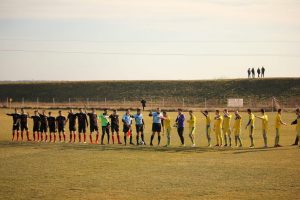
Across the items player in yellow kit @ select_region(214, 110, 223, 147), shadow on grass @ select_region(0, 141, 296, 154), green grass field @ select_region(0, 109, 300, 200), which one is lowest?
green grass field @ select_region(0, 109, 300, 200)

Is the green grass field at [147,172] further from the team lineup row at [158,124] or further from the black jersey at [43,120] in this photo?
the black jersey at [43,120]

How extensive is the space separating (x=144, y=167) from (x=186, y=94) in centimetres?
8272

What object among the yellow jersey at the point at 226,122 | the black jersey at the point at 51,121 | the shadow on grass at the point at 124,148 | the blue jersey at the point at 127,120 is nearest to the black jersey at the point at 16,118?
the black jersey at the point at 51,121

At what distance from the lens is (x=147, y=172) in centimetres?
2095

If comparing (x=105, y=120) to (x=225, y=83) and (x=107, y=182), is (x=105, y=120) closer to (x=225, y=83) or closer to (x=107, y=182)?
(x=107, y=182)

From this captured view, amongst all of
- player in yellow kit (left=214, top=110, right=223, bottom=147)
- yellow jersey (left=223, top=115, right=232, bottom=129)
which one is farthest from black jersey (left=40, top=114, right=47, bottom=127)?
yellow jersey (left=223, top=115, right=232, bottom=129)

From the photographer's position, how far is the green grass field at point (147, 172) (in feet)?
55.4

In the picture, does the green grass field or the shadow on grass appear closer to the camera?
the green grass field

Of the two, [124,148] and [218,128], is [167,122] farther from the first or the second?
[124,148]

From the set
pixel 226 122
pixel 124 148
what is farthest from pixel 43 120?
pixel 226 122

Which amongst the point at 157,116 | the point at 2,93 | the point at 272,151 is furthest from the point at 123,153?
the point at 2,93

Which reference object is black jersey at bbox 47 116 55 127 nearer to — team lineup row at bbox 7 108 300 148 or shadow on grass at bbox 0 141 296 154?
team lineup row at bbox 7 108 300 148

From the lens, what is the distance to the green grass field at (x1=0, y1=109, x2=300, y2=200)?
55.4 feet

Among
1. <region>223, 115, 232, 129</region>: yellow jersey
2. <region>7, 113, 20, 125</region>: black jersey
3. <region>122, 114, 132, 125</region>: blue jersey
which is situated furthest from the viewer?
<region>7, 113, 20, 125</region>: black jersey
